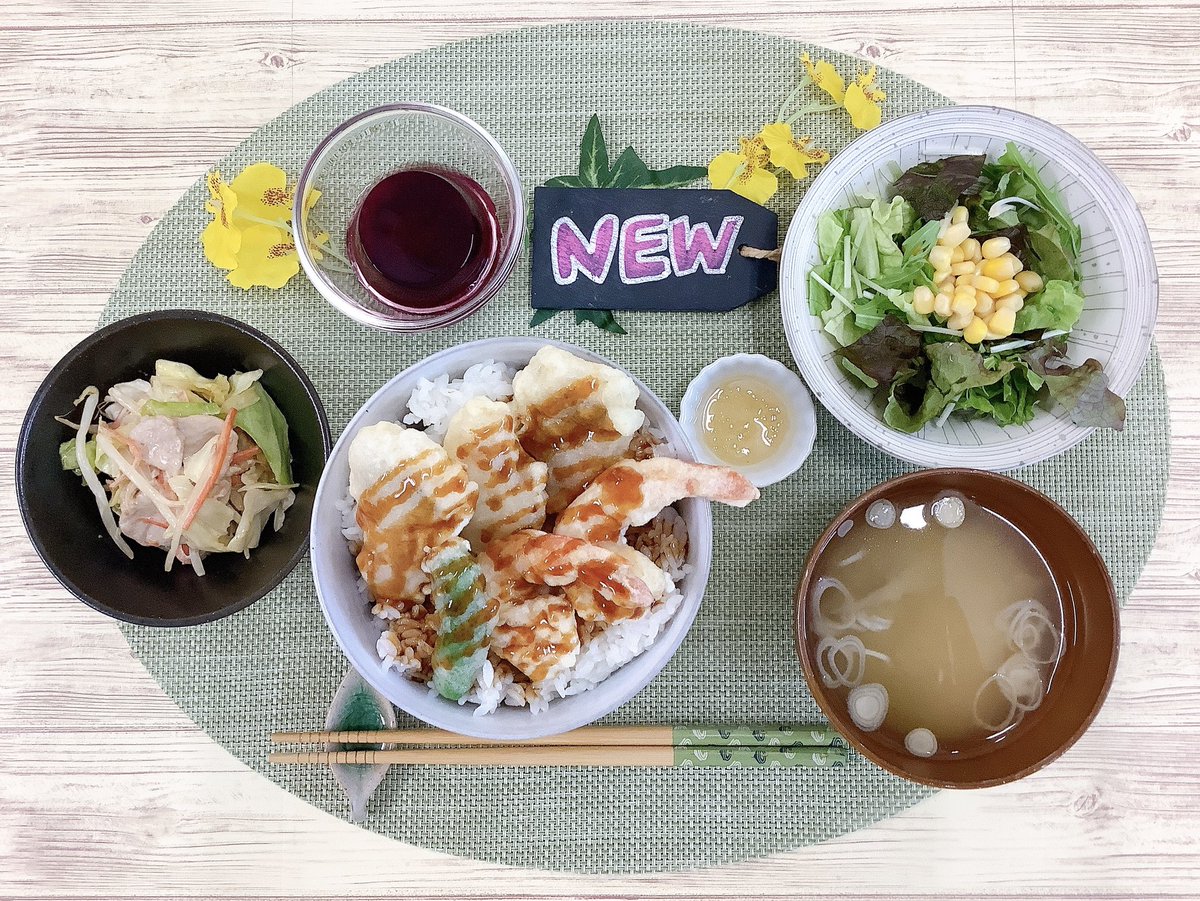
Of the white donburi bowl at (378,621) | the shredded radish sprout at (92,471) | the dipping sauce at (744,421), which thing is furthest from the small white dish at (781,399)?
the shredded radish sprout at (92,471)

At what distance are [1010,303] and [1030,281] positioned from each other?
79 millimetres

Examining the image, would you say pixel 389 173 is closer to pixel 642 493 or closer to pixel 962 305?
pixel 642 493

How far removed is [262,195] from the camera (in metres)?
1.79

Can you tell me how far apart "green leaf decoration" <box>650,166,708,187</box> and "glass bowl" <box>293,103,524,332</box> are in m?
0.33

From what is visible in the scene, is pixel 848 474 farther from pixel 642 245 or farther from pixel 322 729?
pixel 322 729

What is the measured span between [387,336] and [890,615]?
1.18m

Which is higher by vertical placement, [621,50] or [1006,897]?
[621,50]

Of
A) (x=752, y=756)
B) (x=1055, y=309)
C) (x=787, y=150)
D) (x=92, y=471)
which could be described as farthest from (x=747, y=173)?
(x=92, y=471)

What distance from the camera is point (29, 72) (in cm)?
189

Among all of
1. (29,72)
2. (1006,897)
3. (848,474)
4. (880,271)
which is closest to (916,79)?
(880,271)

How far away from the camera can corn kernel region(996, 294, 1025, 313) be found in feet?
5.41

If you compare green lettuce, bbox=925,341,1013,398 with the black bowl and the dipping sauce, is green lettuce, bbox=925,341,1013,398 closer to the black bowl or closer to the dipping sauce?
the dipping sauce

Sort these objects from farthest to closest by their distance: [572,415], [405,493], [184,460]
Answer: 1. [184,460]
2. [572,415]
3. [405,493]

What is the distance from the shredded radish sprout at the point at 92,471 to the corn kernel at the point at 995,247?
1.74 metres
